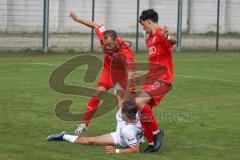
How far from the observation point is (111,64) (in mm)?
10594

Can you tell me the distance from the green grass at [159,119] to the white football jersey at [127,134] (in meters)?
0.32

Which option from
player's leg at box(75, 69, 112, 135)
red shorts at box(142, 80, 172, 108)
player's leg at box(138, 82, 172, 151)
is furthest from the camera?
player's leg at box(75, 69, 112, 135)

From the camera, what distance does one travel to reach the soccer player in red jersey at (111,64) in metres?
10.3

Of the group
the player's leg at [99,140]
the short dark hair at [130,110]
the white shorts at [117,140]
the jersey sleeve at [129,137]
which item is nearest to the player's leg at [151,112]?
the short dark hair at [130,110]

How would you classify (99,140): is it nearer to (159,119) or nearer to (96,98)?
(96,98)

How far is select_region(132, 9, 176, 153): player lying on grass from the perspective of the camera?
31.7 ft

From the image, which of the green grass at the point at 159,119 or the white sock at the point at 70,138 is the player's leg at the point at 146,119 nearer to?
the green grass at the point at 159,119

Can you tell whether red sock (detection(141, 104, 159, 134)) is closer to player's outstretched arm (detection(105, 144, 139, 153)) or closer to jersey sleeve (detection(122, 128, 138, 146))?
jersey sleeve (detection(122, 128, 138, 146))

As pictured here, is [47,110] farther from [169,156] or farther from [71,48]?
[71,48]

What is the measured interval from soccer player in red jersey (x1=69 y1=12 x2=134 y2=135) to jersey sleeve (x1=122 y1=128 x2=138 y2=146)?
100cm

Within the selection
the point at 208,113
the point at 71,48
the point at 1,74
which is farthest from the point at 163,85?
the point at 71,48

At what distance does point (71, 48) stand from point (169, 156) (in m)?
23.7

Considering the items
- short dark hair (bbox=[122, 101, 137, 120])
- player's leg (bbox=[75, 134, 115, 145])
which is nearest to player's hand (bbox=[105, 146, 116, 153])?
player's leg (bbox=[75, 134, 115, 145])

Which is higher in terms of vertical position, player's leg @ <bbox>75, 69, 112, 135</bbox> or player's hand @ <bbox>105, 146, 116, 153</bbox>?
player's leg @ <bbox>75, 69, 112, 135</bbox>
